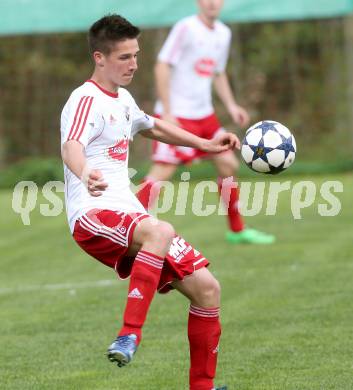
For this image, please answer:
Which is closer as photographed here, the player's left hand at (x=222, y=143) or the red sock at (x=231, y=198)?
the player's left hand at (x=222, y=143)

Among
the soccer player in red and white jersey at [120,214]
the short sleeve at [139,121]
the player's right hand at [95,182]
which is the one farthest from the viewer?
the short sleeve at [139,121]

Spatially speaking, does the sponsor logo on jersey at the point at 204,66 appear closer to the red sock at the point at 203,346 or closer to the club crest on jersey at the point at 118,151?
the club crest on jersey at the point at 118,151

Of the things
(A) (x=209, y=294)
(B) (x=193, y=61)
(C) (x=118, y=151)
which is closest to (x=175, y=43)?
(B) (x=193, y=61)

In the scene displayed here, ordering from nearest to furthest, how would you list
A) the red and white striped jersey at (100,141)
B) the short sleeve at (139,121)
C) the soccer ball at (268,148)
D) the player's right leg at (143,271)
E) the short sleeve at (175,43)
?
the player's right leg at (143,271), the red and white striped jersey at (100,141), the short sleeve at (139,121), the soccer ball at (268,148), the short sleeve at (175,43)

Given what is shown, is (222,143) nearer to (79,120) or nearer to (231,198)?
(79,120)

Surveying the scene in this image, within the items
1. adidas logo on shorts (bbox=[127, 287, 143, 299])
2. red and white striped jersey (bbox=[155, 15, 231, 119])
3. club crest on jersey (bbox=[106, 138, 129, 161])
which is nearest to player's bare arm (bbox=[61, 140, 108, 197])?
club crest on jersey (bbox=[106, 138, 129, 161])

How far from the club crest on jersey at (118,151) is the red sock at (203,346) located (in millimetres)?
795

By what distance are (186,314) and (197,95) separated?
380 cm

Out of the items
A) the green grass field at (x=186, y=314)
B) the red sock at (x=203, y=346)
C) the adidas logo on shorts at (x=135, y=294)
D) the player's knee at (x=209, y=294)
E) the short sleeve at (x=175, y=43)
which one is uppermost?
the short sleeve at (x=175, y=43)

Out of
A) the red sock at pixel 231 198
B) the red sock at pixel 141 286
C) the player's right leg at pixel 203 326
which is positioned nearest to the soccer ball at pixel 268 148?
the player's right leg at pixel 203 326

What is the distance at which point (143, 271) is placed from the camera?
4402mm

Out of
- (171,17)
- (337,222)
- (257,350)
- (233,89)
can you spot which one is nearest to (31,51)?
(233,89)

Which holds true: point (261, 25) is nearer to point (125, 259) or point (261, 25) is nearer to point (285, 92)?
point (285, 92)

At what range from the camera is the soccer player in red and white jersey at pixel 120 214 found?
→ 4.49 m
